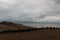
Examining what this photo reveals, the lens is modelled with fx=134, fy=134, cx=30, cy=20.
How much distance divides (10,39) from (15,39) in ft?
2.96

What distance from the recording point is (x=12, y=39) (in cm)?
2430

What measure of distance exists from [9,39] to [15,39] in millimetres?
1083

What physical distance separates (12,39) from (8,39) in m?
0.73

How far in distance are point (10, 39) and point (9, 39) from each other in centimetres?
18

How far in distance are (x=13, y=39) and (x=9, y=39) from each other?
721mm

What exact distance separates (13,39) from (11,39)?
1.20 ft

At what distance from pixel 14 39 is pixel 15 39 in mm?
194

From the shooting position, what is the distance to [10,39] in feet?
79.8

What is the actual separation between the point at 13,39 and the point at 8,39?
0.90 metres

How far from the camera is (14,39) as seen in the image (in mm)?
24453

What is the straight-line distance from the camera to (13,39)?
24406mm

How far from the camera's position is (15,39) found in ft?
80.1

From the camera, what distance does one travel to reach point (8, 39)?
24.3 metres

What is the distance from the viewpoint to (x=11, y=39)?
2430 centimetres
